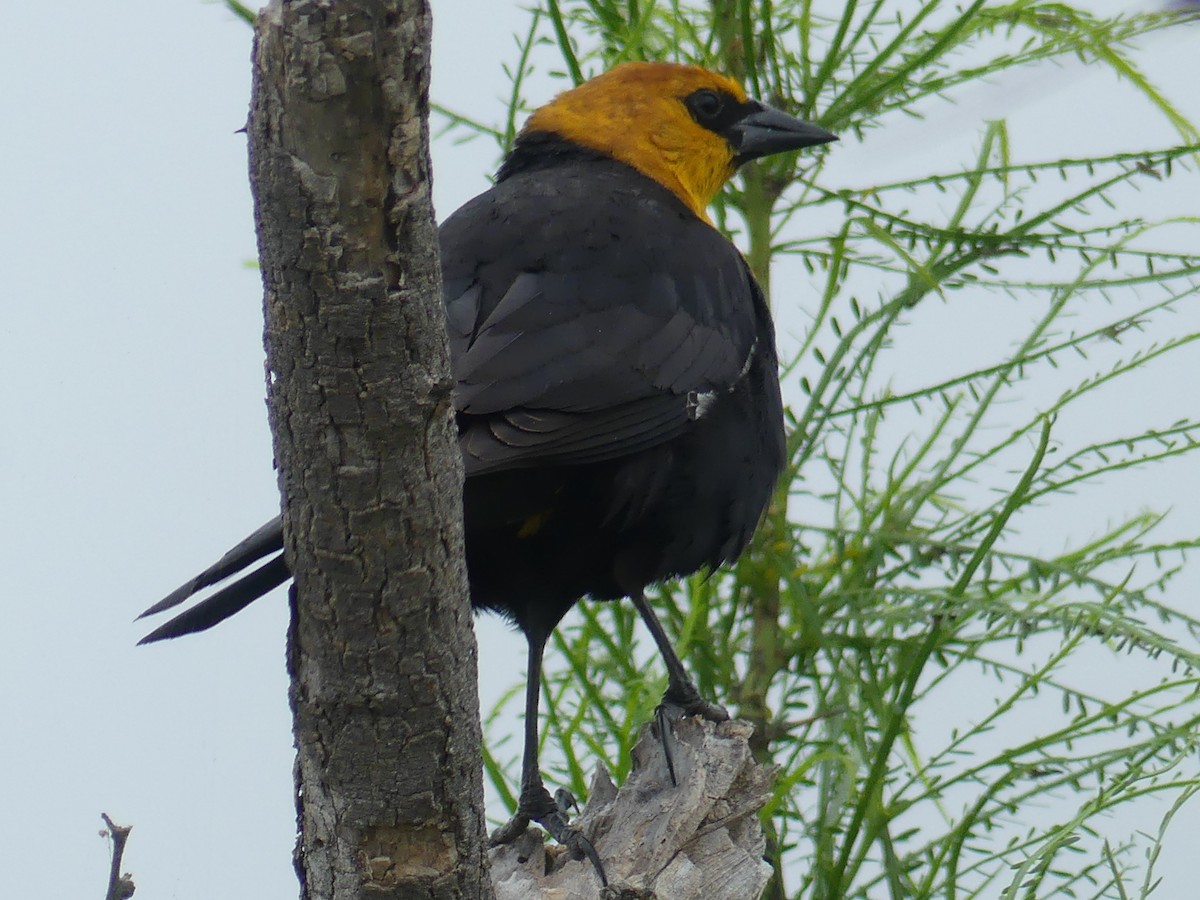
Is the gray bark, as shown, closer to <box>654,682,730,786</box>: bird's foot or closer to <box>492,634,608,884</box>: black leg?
<box>492,634,608,884</box>: black leg

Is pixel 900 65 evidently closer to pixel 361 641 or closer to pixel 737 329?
pixel 737 329

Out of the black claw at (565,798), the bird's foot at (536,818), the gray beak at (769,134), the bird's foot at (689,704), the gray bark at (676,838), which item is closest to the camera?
the gray bark at (676,838)

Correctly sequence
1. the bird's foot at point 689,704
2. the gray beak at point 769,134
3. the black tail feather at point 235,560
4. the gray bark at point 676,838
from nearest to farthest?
the black tail feather at point 235,560 → the gray bark at point 676,838 → the bird's foot at point 689,704 → the gray beak at point 769,134

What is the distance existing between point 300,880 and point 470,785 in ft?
1.00

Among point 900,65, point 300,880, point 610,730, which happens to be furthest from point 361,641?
point 900,65

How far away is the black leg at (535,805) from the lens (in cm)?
224

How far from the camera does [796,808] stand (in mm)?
2908

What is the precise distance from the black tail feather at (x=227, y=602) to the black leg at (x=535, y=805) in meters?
0.70

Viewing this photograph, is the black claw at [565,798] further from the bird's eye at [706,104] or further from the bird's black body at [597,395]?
the bird's eye at [706,104]

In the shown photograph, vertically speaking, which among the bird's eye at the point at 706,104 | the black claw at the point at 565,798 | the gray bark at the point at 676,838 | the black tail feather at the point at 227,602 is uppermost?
the bird's eye at the point at 706,104

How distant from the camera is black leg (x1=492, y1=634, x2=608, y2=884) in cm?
224

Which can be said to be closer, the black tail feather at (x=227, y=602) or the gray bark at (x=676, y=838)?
the black tail feather at (x=227, y=602)

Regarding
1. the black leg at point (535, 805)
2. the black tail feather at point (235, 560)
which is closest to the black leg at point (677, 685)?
the black leg at point (535, 805)

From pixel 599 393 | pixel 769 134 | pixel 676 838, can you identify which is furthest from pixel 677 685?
pixel 769 134
